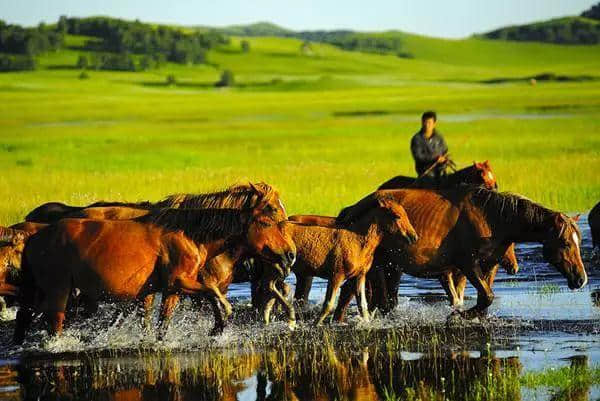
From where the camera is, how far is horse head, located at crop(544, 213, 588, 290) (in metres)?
13.6

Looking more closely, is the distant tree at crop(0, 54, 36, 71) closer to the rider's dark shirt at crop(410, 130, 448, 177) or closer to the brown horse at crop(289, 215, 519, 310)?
the rider's dark shirt at crop(410, 130, 448, 177)

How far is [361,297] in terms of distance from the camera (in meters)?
13.6

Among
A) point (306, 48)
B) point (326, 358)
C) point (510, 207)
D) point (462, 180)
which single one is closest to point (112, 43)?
point (306, 48)

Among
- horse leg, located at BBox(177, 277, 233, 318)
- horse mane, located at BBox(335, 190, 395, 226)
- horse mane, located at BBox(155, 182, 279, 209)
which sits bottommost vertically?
horse leg, located at BBox(177, 277, 233, 318)

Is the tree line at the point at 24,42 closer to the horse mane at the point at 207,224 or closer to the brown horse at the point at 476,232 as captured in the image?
the brown horse at the point at 476,232

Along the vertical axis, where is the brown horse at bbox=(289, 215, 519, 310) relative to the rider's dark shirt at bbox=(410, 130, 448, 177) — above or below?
below

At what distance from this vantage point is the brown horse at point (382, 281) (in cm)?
1426

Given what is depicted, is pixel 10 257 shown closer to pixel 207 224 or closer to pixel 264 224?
pixel 207 224

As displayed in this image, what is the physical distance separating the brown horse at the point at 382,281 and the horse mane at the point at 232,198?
155cm

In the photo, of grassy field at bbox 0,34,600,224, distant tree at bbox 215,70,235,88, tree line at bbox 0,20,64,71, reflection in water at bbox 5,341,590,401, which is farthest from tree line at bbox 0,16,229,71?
reflection in water at bbox 5,341,590,401

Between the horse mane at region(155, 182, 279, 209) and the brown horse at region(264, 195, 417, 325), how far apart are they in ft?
2.94

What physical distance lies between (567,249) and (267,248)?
377 centimetres

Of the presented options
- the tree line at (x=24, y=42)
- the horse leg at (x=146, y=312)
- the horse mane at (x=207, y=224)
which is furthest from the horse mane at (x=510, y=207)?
the tree line at (x=24, y=42)

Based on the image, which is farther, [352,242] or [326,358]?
[352,242]
